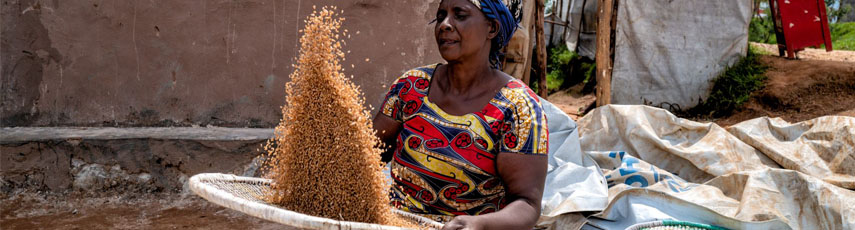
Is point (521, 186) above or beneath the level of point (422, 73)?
beneath

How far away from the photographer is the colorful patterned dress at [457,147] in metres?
1.88

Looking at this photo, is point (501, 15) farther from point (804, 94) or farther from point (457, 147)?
point (804, 94)

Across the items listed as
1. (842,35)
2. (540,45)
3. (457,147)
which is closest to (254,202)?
(457,147)

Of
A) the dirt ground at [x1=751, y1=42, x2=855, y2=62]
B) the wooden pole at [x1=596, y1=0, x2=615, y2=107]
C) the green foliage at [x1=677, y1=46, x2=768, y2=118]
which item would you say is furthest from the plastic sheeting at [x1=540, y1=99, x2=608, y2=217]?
the dirt ground at [x1=751, y1=42, x2=855, y2=62]

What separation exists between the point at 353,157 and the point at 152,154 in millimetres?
2266

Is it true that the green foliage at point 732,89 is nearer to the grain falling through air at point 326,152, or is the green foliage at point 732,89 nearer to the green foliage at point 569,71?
the green foliage at point 569,71

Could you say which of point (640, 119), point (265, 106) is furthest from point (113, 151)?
point (640, 119)

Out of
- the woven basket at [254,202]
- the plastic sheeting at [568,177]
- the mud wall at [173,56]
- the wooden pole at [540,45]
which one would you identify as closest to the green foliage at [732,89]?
the wooden pole at [540,45]

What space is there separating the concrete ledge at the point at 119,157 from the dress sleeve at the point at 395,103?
160 cm

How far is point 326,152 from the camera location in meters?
1.54

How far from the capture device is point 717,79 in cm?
820

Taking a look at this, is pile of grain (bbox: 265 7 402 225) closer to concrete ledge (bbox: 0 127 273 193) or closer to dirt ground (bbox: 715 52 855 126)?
concrete ledge (bbox: 0 127 273 193)

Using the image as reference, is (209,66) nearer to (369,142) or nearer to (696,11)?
(369,142)

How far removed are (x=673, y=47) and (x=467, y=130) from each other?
678 centimetres
